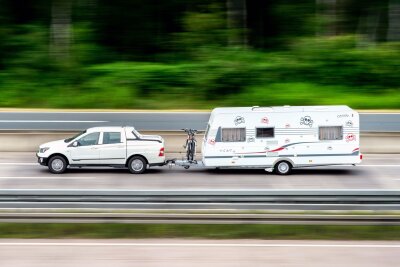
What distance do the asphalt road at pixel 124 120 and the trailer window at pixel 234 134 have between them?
3485mm

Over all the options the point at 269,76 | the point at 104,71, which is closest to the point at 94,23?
the point at 104,71

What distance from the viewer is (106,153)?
860 inches

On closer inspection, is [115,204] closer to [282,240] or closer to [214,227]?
[214,227]

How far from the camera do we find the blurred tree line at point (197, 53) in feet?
105

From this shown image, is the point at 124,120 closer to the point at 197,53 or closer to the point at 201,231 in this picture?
the point at 197,53

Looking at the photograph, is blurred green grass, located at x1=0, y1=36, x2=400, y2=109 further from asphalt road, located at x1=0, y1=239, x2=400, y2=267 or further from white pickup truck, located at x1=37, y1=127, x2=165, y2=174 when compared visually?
asphalt road, located at x1=0, y1=239, x2=400, y2=267

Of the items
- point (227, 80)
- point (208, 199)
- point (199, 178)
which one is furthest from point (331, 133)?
point (227, 80)

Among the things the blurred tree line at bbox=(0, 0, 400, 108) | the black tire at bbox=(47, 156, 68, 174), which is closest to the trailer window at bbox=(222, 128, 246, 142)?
the black tire at bbox=(47, 156, 68, 174)

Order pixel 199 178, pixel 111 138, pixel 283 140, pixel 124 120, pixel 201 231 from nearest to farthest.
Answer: pixel 201 231, pixel 199 178, pixel 283 140, pixel 111 138, pixel 124 120

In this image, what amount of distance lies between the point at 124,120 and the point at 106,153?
393 cm

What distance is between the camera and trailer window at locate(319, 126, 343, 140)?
71.7 feet

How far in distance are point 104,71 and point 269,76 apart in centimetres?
692

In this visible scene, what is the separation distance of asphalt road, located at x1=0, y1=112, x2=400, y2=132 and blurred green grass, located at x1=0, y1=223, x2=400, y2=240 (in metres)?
11.1

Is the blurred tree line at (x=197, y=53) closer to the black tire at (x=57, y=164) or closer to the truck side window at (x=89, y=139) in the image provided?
the truck side window at (x=89, y=139)
